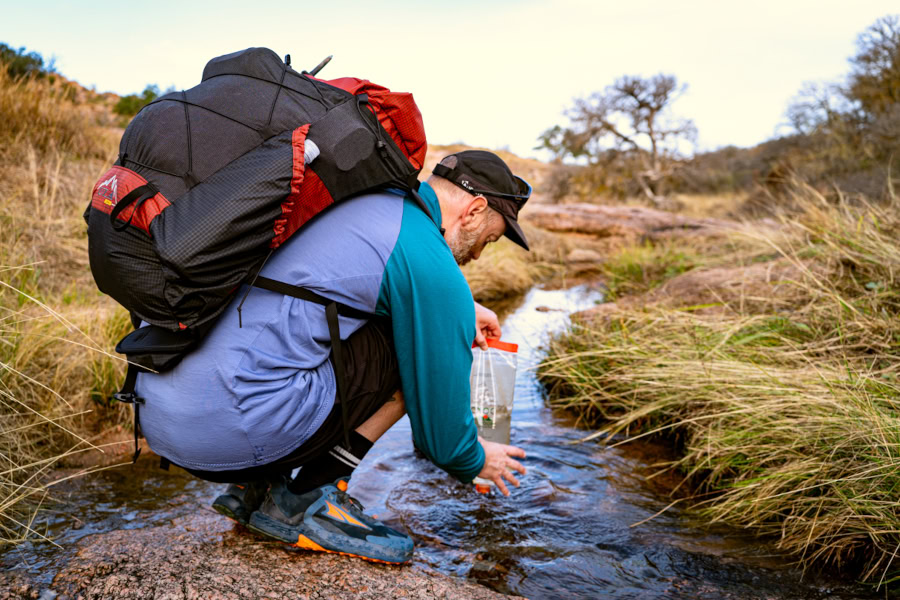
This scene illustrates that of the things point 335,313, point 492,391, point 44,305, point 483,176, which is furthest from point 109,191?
point 492,391

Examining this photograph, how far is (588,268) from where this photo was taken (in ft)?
37.2

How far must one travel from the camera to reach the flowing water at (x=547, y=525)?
2.34 meters

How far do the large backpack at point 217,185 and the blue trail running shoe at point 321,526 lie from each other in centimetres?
65

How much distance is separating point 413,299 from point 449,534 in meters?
1.24

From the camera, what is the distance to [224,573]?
1.98 metres

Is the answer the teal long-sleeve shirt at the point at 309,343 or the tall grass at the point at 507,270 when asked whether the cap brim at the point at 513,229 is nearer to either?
the teal long-sleeve shirt at the point at 309,343

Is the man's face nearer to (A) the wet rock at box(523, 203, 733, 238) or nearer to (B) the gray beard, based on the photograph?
(B) the gray beard

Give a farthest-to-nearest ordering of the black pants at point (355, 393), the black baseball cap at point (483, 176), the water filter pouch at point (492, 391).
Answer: the water filter pouch at point (492, 391), the black baseball cap at point (483, 176), the black pants at point (355, 393)

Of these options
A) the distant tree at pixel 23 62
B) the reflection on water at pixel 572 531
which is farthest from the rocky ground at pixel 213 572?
the distant tree at pixel 23 62

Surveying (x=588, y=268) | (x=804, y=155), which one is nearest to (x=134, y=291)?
(x=588, y=268)

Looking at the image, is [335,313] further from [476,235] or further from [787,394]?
[787,394]

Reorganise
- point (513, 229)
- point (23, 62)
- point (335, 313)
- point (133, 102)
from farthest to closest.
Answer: point (133, 102) < point (23, 62) < point (513, 229) < point (335, 313)

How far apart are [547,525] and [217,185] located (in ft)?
6.53

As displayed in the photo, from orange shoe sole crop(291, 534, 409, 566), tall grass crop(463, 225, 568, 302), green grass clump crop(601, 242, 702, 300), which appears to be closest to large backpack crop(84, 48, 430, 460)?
orange shoe sole crop(291, 534, 409, 566)
